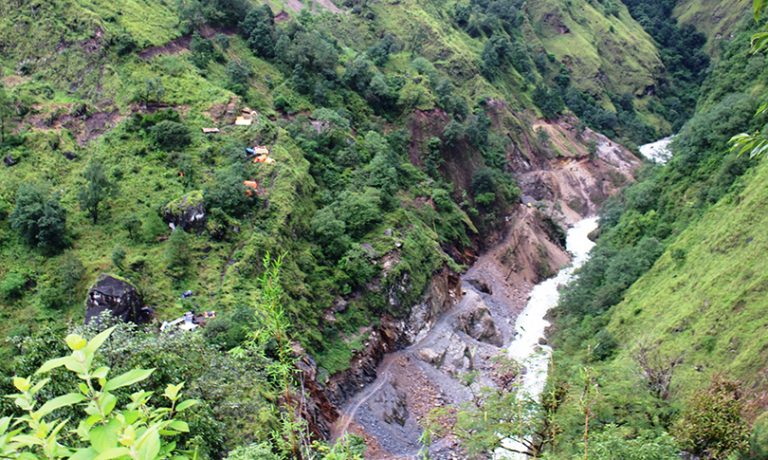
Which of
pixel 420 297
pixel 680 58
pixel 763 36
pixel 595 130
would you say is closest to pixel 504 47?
pixel 595 130

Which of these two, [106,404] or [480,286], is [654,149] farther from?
[106,404]

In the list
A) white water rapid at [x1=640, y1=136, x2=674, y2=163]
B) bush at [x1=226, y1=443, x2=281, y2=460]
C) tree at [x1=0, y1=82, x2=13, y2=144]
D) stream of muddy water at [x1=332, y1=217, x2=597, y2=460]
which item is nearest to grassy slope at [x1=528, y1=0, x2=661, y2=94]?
white water rapid at [x1=640, y1=136, x2=674, y2=163]

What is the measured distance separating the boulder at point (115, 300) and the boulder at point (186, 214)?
6835mm

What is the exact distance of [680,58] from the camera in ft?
363

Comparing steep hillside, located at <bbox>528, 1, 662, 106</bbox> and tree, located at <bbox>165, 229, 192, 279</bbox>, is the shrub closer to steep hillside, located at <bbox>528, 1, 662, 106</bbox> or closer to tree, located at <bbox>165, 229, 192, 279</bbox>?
tree, located at <bbox>165, 229, 192, 279</bbox>

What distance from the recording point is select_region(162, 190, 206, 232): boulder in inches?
1508

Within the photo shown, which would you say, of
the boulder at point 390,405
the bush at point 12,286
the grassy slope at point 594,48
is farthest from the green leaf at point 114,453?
the grassy slope at point 594,48

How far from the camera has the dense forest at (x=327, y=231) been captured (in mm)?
18828

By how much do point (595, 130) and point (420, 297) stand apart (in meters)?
57.6

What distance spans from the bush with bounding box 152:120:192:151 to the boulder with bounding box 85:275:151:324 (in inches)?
552

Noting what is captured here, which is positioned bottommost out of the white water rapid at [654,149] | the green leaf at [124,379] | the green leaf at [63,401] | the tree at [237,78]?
the tree at [237,78]

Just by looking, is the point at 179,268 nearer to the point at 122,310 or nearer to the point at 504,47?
the point at 122,310

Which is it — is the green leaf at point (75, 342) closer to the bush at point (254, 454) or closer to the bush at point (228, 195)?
the bush at point (254, 454)

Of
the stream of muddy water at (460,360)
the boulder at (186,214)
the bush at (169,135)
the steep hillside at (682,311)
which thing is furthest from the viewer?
the bush at (169,135)
